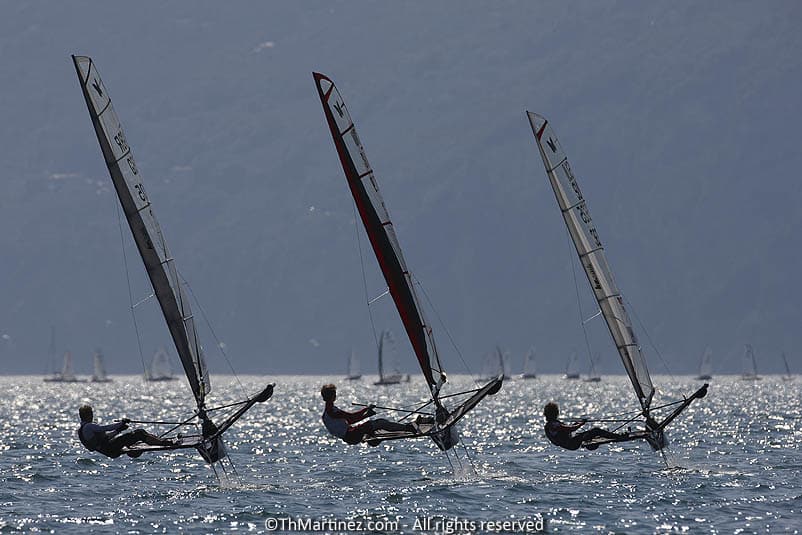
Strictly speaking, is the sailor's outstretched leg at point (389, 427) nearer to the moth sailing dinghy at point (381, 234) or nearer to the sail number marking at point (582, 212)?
the moth sailing dinghy at point (381, 234)

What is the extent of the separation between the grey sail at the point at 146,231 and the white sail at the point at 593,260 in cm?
926

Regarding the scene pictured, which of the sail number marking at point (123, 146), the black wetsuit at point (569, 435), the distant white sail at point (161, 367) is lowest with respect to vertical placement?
the black wetsuit at point (569, 435)

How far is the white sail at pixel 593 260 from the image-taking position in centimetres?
3672

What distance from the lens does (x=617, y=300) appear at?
3712 centimetres

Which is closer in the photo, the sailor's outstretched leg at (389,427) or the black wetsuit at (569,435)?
the sailor's outstretched leg at (389,427)

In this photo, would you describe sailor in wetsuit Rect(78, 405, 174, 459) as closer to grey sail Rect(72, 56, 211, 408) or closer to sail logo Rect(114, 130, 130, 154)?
grey sail Rect(72, 56, 211, 408)

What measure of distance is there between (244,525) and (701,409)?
62.7m

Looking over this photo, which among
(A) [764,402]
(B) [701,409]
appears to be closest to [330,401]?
(B) [701,409]

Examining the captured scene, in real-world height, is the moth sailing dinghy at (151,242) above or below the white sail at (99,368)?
below

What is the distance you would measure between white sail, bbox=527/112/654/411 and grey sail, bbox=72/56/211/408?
30.4ft

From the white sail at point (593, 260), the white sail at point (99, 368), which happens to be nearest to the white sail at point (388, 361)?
the white sail at point (99, 368)

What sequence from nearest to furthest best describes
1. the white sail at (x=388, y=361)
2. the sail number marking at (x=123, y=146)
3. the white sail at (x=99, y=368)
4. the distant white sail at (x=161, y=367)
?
the sail number marking at (x=123, y=146) < the white sail at (x=388, y=361) < the distant white sail at (x=161, y=367) < the white sail at (x=99, y=368)

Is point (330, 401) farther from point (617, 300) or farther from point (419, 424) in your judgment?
point (617, 300)

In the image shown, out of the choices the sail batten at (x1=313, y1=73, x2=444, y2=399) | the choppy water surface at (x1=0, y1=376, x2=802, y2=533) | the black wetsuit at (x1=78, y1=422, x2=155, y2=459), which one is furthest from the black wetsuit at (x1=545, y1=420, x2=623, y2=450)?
the black wetsuit at (x1=78, y1=422, x2=155, y2=459)
